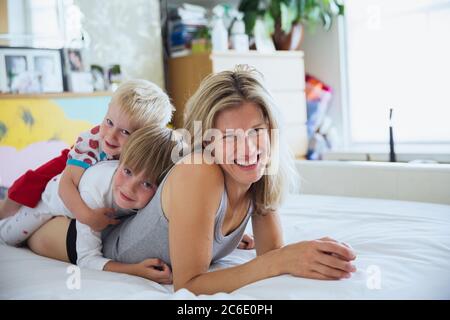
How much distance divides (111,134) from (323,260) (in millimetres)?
465

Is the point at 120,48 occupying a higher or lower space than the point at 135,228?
higher

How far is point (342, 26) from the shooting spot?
3.68m

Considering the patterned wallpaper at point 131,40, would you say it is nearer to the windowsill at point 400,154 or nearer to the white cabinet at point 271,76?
the white cabinet at point 271,76

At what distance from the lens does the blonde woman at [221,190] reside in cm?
83

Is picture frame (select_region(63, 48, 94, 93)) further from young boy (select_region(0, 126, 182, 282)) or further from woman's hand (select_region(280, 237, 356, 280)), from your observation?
woman's hand (select_region(280, 237, 356, 280))

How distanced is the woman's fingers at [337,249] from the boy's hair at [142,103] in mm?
391

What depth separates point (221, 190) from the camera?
2.88 feet

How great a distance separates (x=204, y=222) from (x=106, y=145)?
0.30 metres

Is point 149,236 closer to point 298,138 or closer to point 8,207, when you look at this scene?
point 8,207

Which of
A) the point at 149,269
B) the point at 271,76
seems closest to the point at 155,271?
the point at 149,269

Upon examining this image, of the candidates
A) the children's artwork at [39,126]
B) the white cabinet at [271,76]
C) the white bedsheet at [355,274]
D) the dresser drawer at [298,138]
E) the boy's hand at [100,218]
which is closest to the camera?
the white bedsheet at [355,274]

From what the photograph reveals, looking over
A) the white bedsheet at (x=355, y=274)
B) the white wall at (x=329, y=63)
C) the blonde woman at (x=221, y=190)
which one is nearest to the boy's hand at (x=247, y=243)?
the white bedsheet at (x=355, y=274)

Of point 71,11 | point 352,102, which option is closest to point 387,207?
point 71,11

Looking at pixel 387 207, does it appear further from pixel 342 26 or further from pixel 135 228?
pixel 342 26
